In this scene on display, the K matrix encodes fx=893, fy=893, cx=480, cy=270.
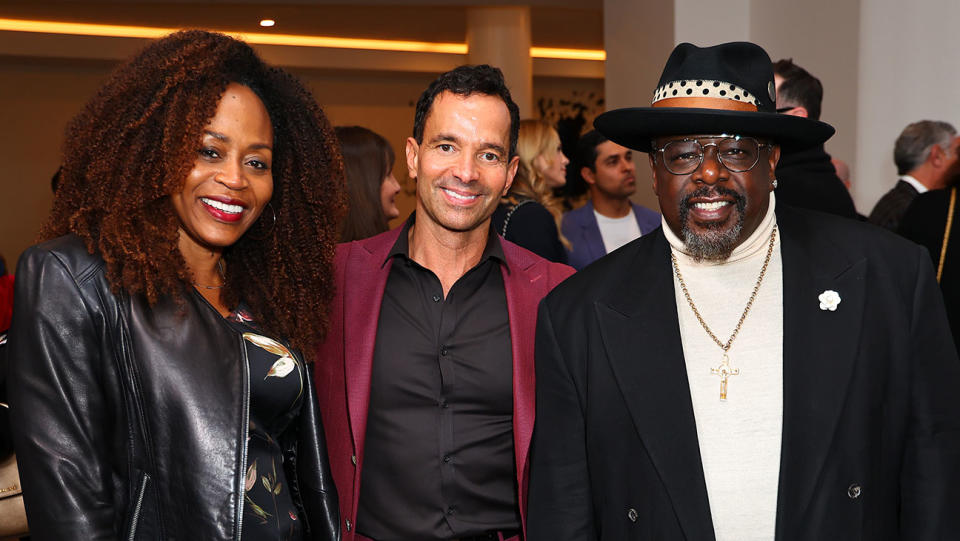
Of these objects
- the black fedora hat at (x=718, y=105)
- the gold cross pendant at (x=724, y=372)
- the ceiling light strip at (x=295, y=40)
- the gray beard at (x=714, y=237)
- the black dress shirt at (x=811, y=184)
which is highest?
the ceiling light strip at (x=295, y=40)

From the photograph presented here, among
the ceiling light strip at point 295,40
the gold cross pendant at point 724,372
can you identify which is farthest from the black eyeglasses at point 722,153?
the ceiling light strip at point 295,40

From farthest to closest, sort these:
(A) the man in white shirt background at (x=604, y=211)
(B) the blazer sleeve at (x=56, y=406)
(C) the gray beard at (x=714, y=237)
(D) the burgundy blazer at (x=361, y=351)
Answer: (A) the man in white shirt background at (x=604, y=211) < (D) the burgundy blazer at (x=361, y=351) < (C) the gray beard at (x=714, y=237) < (B) the blazer sleeve at (x=56, y=406)

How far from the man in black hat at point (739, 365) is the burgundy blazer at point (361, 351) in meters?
0.15

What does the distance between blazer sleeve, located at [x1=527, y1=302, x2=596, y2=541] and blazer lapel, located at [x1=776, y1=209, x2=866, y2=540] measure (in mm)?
422

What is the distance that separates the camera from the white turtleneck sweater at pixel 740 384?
1869 mm

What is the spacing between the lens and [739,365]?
194 cm

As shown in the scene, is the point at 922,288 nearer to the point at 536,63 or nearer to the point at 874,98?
the point at 874,98

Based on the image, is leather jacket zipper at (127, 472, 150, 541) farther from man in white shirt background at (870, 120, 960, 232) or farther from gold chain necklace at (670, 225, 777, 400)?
man in white shirt background at (870, 120, 960, 232)

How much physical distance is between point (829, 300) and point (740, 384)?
27cm

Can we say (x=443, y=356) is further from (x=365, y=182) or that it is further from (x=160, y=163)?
(x=365, y=182)

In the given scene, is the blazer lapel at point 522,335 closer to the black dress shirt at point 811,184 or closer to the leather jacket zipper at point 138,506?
the leather jacket zipper at point 138,506

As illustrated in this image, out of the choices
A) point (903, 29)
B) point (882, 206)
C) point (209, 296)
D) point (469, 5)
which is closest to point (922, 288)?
point (209, 296)

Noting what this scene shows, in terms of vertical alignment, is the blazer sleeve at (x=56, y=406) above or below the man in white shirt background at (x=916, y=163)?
below

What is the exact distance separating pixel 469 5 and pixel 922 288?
7.30m
